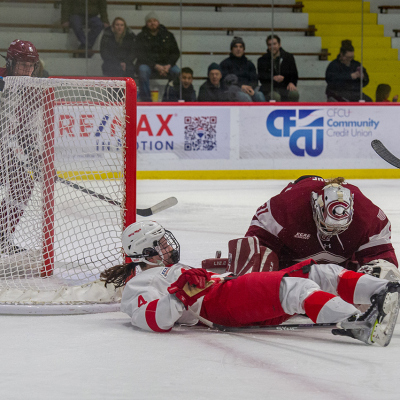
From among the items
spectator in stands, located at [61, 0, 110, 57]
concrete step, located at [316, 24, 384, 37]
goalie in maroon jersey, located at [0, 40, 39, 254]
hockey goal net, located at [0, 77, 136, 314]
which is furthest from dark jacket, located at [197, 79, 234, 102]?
goalie in maroon jersey, located at [0, 40, 39, 254]

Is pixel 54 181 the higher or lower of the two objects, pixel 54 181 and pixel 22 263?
the higher

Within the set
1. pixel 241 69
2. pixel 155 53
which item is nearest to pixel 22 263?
pixel 155 53

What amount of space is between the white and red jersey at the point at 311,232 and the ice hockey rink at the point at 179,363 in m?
0.39

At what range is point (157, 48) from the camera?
754 cm

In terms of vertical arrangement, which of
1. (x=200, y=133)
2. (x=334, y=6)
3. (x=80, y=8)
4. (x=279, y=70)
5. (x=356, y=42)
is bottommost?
(x=200, y=133)

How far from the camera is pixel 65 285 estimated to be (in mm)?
2889

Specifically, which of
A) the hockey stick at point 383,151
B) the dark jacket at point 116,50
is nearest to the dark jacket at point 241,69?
the dark jacket at point 116,50

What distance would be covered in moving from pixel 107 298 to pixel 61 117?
1.07 meters

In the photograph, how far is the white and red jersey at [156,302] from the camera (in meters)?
2.09

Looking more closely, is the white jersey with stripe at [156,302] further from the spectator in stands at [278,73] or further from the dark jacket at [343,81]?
the dark jacket at [343,81]

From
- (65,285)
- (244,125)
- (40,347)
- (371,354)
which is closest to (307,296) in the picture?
(371,354)

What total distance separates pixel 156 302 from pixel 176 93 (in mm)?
5450

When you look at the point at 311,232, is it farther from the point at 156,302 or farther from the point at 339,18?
the point at 339,18

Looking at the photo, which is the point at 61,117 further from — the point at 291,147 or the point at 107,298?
the point at 291,147
